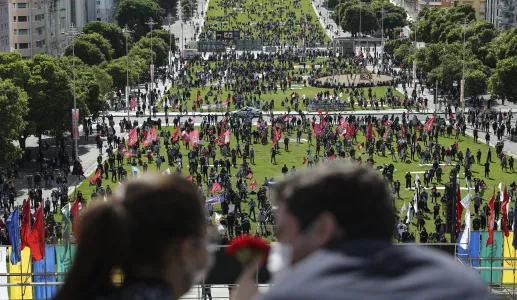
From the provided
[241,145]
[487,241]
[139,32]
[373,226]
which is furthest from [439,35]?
[373,226]

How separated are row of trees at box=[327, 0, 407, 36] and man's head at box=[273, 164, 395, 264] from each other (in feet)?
482

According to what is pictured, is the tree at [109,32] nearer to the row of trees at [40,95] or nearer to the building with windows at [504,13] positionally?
the row of trees at [40,95]

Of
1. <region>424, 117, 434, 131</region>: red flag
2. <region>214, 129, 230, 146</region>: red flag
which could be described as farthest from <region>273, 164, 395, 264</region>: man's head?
<region>424, 117, 434, 131</region>: red flag

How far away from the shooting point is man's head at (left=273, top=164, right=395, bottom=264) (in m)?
4.31

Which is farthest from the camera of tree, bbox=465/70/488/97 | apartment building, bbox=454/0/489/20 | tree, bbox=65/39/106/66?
apartment building, bbox=454/0/489/20

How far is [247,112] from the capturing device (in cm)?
8456

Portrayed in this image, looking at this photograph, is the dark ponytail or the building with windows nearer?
the dark ponytail

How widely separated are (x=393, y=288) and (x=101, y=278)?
1.24m

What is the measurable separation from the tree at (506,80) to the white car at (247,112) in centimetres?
1914

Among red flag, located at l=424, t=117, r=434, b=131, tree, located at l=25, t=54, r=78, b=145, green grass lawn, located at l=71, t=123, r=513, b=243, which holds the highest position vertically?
tree, located at l=25, t=54, r=78, b=145

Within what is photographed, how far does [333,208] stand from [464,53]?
89395 mm

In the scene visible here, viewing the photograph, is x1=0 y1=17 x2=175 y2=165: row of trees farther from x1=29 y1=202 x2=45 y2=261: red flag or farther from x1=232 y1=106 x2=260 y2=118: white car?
x1=29 y1=202 x2=45 y2=261: red flag

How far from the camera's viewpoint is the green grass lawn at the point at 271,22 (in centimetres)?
16050

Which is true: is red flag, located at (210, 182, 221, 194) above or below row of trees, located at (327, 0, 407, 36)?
below
